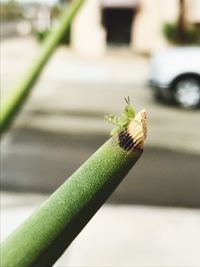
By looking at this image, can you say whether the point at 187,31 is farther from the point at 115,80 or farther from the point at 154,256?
the point at 154,256

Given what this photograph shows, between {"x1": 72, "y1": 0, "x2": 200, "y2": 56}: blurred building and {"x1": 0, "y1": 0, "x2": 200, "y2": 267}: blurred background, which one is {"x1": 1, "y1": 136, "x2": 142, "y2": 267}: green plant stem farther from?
{"x1": 72, "y1": 0, "x2": 200, "y2": 56}: blurred building

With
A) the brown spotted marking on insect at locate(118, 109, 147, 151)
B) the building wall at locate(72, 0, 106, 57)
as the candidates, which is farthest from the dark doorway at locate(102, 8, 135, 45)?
the brown spotted marking on insect at locate(118, 109, 147, 151)

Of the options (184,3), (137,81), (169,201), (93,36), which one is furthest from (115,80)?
(169,201)

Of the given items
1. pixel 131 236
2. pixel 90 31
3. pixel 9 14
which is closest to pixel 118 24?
pixel 90 31

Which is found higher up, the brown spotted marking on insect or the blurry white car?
the blurry white car

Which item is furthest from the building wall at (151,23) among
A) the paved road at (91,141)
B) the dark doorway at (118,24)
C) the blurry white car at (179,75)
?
the blurry white car at (179,75)

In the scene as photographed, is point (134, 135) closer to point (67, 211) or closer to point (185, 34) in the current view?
point (67, 211)

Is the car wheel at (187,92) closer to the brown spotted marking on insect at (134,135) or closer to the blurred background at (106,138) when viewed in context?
the blurred background at (106,138)
